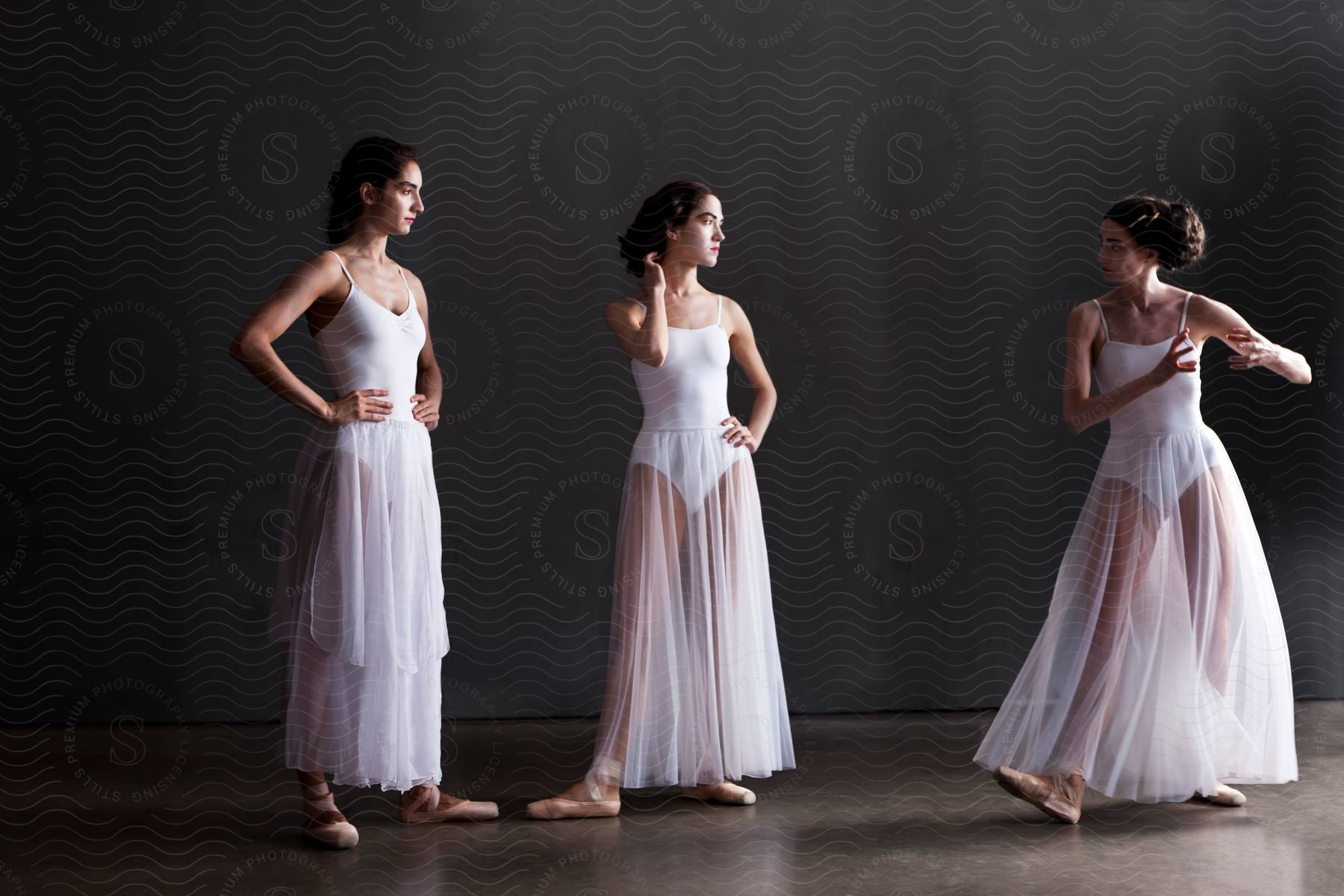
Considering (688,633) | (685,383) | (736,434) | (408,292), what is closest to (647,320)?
(685,383)

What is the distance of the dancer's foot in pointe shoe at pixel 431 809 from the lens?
3127mm

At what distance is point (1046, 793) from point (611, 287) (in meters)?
2.27

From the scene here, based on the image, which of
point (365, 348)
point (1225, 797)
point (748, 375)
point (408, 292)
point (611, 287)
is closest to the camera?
point (365, 348)

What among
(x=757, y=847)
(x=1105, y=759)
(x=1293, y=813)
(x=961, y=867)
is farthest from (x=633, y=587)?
(x=1293, y=813)

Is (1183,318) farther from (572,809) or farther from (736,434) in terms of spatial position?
(572,809)

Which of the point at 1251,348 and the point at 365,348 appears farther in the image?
the point at 1251,348

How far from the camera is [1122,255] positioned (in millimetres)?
3232

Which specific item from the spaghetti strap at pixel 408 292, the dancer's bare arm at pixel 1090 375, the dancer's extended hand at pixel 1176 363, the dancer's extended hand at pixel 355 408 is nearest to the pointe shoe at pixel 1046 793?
the dancer's bare arm at pixel 1090 375

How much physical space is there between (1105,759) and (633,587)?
1.25m

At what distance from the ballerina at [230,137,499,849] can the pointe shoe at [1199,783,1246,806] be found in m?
1.99

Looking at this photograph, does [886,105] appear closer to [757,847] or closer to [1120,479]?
[1120,479]

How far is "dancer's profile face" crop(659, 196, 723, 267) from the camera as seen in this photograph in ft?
10.7

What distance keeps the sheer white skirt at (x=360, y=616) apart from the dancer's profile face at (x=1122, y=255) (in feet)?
6.14

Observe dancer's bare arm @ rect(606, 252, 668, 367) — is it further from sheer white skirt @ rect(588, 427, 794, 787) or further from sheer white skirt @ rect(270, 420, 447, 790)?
sheer white skirt @ rect(270, 420, 447, 790)
